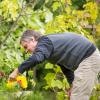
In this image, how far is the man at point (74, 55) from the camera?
544cm

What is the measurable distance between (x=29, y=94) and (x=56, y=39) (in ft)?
8.23

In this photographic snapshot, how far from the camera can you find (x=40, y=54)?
17.1 ft

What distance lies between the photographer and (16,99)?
764 cm

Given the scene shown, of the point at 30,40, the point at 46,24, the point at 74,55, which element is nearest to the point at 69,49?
the point at 74,55

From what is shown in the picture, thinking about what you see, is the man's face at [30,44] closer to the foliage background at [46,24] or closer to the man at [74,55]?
the man at [74,55]

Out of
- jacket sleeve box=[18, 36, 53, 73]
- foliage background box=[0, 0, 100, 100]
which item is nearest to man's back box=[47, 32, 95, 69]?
jacket sleeve box=[18, 36, 53, 73]

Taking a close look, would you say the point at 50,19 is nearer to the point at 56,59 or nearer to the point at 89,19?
the point at 89,19

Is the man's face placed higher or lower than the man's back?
higher

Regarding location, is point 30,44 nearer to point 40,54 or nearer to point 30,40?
point 30,40

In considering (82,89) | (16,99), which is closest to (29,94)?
(16,99)

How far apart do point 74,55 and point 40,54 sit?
553 millimetres

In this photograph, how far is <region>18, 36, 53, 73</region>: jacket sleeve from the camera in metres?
5.21

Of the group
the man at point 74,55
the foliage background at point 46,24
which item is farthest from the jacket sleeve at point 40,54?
the foliage background at point 46,24

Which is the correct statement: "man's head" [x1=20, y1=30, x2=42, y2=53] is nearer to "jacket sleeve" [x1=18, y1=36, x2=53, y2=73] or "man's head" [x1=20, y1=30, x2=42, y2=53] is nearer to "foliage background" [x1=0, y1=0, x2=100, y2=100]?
"jacket sleeve" [x1=18, y1=36, x2=53, y2=73]
